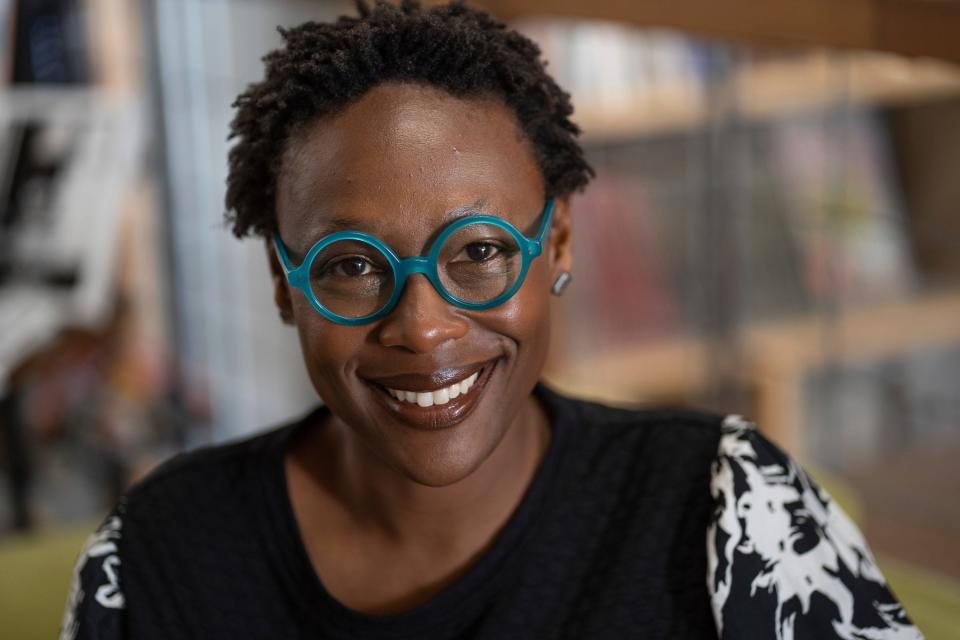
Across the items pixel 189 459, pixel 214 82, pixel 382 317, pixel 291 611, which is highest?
pixel 214 82

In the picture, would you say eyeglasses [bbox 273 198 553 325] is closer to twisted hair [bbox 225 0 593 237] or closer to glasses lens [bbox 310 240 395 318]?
glasses lens [bbox 310 240 395 318]

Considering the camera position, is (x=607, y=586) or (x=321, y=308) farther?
(x=607, y=586)

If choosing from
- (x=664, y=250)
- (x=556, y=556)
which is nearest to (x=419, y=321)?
(x=556, y=556)

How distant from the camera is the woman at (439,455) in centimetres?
107

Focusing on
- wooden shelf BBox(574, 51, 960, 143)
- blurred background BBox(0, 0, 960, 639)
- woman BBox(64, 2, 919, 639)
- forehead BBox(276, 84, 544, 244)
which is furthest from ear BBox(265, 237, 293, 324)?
wooden shelf BBox(574, 51, 960, 143)

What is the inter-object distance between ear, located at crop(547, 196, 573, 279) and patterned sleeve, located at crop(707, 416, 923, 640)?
0.83ft

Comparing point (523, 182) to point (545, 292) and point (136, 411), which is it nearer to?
point (545, 292)

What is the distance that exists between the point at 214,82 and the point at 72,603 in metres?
2.25

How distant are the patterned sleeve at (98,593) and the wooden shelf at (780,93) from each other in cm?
165

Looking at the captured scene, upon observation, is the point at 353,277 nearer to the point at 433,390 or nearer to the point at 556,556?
the point at 433,390

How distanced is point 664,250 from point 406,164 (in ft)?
6.36

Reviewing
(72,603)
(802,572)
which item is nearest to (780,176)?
(802,572)

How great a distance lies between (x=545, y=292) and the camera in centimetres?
114

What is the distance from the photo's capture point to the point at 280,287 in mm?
1221
